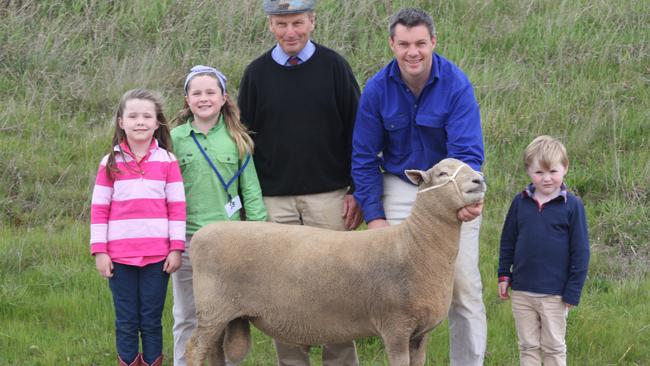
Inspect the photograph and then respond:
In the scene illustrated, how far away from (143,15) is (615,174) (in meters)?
6.16

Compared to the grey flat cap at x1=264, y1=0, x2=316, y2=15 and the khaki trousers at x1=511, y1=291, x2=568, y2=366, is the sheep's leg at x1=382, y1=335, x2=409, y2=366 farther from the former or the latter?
the grey flat cap at x1=264, y1=0, x2=316, y2=15

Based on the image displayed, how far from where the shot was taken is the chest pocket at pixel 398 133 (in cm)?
527

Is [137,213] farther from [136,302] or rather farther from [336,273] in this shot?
[336,273]

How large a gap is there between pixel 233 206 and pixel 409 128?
1.18 meters

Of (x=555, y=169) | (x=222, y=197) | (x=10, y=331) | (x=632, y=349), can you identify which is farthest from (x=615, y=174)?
(x=10, y=331)

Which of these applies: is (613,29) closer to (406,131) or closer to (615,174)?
(615,174)

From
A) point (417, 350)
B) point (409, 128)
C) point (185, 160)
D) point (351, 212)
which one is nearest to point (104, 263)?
point (185, 160)

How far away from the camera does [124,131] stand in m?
5.34

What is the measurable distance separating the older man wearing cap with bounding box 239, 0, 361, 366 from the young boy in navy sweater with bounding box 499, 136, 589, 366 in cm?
113

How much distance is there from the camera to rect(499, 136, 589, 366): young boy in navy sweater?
5.10 meters

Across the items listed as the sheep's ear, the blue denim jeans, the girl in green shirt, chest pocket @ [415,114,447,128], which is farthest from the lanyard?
the sheep's ear

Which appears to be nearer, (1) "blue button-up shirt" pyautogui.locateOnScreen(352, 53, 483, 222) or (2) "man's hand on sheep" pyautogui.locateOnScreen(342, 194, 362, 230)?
(1) "blue button-up shirt" pyautogui.locateOnScreen(352, 53, 483, 222)

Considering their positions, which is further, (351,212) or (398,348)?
(351,212)

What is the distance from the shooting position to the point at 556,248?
16.8 ft
